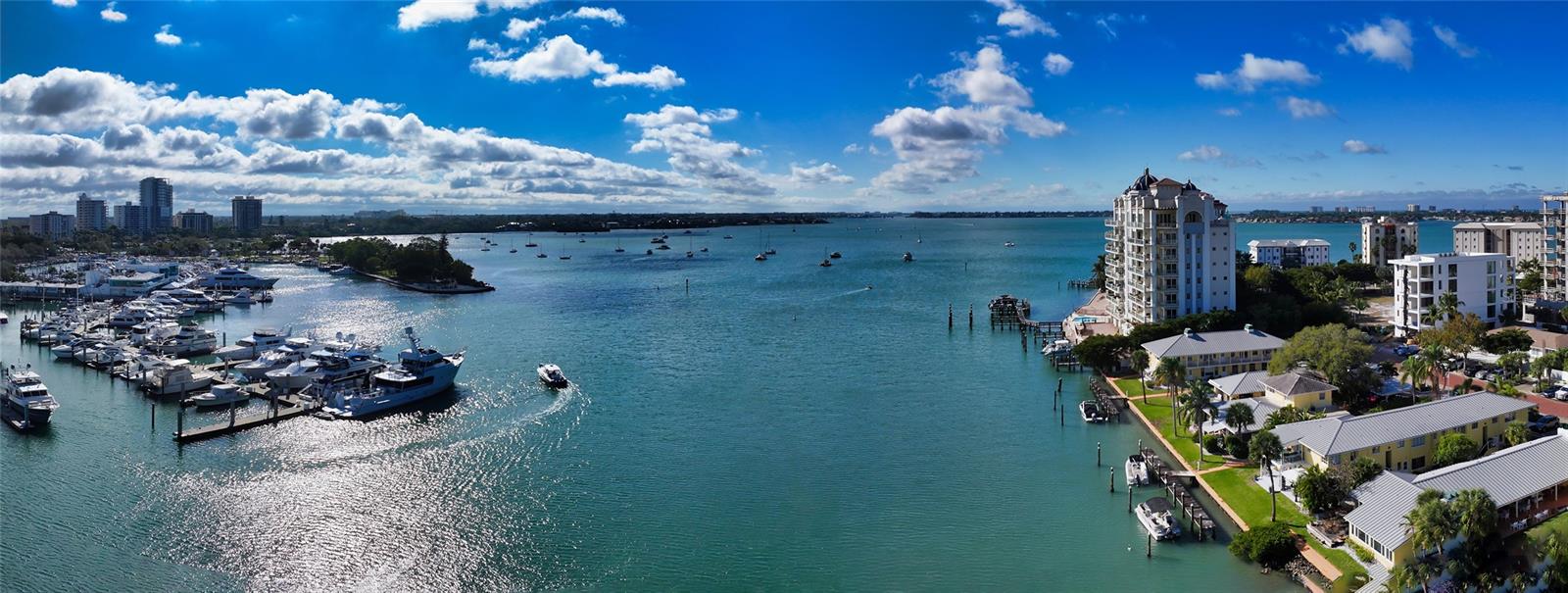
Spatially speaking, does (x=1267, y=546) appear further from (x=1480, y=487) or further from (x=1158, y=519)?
(x=1480, y=487)

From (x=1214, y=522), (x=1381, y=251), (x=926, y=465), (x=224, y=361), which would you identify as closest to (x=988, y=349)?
(x=926, y=465)

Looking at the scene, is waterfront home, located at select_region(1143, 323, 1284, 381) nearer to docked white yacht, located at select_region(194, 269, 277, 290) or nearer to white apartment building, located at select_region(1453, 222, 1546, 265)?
white apartment building, located at select_region(1453, 222, 1546, 265)

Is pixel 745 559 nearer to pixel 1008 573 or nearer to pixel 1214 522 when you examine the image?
pixel 1008 573

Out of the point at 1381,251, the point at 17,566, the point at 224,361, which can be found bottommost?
the point at 17,566

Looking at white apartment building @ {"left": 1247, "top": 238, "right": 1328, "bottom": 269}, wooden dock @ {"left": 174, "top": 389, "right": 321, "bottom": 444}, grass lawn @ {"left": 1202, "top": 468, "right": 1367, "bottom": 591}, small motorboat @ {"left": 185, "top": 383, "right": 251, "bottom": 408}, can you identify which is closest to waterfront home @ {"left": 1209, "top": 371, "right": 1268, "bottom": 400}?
grass lawn @ {"left": 1202, "top": 468, "right": 1367, "bottom": 591}

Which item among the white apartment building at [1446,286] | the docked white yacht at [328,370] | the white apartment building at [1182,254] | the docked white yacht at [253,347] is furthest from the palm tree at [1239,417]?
the docked white yacht at [253,347]

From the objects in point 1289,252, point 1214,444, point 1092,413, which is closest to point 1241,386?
point 1092,413
